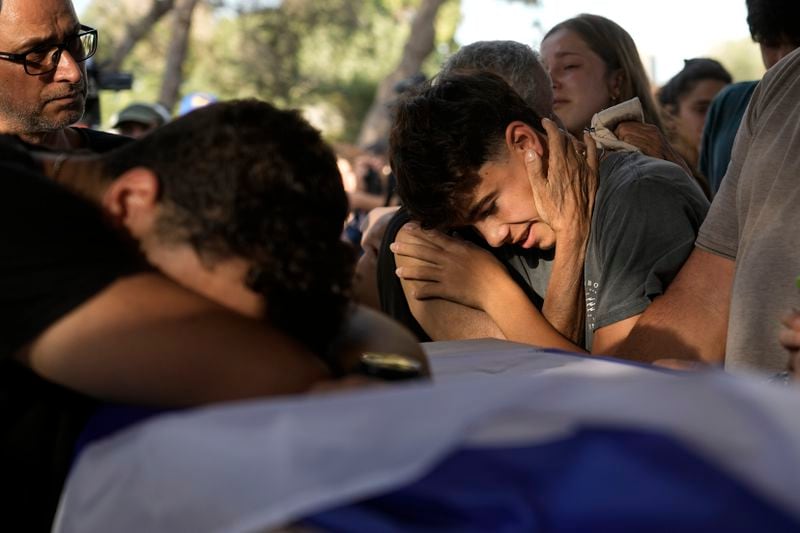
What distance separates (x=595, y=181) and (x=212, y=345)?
5.47 feet

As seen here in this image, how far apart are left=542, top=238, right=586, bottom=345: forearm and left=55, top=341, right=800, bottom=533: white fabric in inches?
65.5

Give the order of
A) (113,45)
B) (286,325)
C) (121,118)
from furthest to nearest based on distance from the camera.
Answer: (113,45) → (121,118) → (286,325)

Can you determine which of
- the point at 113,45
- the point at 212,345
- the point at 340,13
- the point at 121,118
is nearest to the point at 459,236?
the point at 212,345

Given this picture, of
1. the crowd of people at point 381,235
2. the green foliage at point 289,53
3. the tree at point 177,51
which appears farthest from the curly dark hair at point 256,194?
the green foliage at point 289,53

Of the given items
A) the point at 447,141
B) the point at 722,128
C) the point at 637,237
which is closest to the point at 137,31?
the point at 722,128

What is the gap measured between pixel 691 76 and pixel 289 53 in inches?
795

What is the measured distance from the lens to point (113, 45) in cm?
2242

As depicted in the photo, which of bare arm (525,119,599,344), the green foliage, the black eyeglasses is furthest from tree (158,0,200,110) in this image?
bare arm (525,119,599,344)

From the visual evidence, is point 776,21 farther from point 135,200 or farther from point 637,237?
point 135,200

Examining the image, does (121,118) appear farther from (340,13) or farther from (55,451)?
(340,13)

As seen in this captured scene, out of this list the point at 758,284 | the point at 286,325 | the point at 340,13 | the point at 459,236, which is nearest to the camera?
the point at 286,325

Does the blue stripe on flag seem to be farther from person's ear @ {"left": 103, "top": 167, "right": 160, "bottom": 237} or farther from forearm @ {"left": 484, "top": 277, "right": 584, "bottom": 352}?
forearm @ {"left": 484, "top": 277, "right": 584, "bottom": 352}

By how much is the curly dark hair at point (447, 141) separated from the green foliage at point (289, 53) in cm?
2034

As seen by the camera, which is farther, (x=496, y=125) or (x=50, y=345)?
(x=496, y=125)
